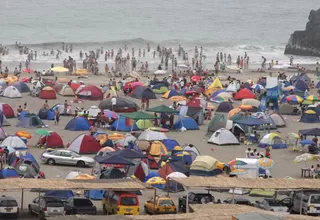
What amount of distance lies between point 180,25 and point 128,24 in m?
5.92

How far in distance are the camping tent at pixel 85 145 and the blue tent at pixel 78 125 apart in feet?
13.0

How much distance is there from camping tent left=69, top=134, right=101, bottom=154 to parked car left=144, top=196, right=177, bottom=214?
7.78m

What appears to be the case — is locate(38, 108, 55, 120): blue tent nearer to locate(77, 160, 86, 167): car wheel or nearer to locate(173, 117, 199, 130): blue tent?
locate(173, 117, 199, 130): blue tent

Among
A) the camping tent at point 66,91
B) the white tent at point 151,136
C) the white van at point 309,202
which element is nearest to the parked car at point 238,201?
the white van at point 309,202

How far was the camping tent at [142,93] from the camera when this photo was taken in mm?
45438

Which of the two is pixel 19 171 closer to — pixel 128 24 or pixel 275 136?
pixel 275 136

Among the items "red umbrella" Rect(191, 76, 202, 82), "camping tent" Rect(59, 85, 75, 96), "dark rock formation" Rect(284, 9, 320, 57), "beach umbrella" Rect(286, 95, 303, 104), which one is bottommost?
"camping tent" Rect(59, 85, 75, 96)

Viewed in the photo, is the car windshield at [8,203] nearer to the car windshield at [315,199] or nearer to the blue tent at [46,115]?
the car windshield at [315,199]

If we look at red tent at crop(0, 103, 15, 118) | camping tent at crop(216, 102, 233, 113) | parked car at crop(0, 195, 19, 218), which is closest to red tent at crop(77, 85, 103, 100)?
camping tent at crop(216, 102, 233, 113)

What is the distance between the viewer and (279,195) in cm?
2806

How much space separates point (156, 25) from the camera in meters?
100

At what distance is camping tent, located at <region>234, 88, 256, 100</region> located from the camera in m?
46.3

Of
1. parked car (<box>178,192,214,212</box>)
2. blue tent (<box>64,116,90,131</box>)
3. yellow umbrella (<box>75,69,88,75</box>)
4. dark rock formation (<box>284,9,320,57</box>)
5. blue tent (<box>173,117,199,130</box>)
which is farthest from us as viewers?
dark rock formation (<box>284,9,320,57</box>)

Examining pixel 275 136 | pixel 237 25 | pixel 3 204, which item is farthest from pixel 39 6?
pixel 3 204
